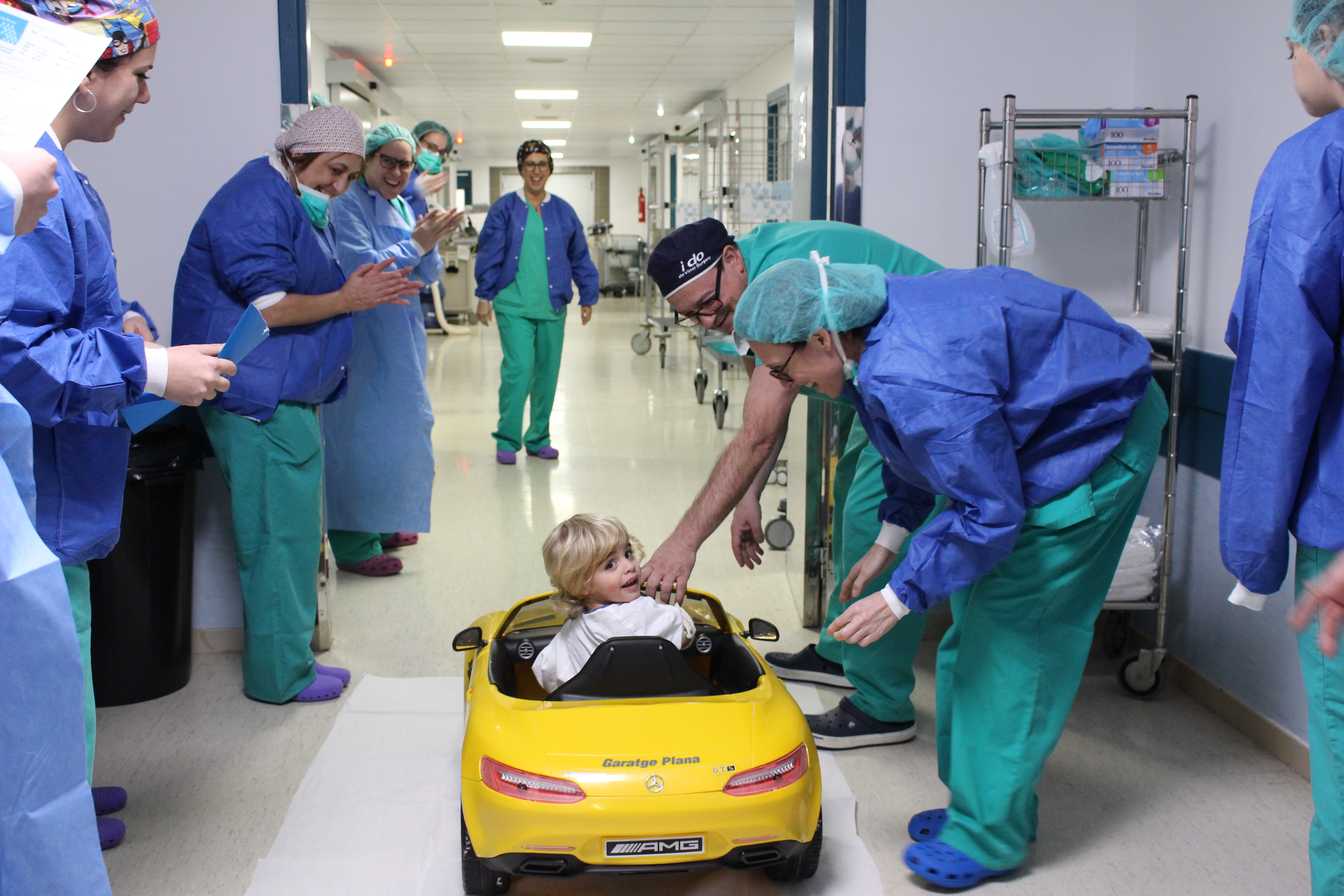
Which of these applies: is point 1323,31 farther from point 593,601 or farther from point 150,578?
point 150,578

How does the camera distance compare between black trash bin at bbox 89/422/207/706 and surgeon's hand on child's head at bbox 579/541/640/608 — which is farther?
black trash bin at bbox 89/422/207/706

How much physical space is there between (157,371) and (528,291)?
4150 millimetres

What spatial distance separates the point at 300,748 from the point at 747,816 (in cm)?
136

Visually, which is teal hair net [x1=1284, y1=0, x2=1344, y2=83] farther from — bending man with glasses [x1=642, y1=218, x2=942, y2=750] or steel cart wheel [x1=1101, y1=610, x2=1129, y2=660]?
steel cart wheel [x1=1101, y1=610, x2=1129, y2=660]

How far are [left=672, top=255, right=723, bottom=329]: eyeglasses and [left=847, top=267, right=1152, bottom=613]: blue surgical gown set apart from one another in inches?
18.0

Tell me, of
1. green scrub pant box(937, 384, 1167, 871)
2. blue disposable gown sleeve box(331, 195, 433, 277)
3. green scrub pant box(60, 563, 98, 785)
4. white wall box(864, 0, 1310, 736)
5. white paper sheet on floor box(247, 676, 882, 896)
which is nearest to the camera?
green scrub pant box(60, 563, 98, 785)

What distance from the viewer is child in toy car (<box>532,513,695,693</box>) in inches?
82.6

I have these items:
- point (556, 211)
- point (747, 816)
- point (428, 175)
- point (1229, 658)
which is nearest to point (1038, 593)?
point (747, 816)

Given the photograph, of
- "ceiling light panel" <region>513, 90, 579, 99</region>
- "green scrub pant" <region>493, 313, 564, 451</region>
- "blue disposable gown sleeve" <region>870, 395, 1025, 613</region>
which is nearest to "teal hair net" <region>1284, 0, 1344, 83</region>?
"blue disposable gown sleeve" <region>870, 395, 1025, 613</region>

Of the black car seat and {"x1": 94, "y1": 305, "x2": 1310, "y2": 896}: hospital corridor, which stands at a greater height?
the black car seat

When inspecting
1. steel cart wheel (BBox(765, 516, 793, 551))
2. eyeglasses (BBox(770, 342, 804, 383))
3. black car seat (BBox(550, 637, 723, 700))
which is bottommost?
steel cart wheel (BBox(765, 516, 793, 551))

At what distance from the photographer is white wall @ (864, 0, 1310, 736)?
2.77 meters

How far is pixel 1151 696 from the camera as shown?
2826 mm

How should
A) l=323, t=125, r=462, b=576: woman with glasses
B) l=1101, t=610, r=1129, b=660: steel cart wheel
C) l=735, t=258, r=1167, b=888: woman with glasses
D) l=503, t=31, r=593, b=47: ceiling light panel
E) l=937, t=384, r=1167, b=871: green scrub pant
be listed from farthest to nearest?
l=503, t=31, r=593, b=47: ceiling light panel
l=323, t=125, r=462, b=576: woman with glasses
l=1101, t=610, r=1129, b=660: steel cart wheel
l=937, t=384, r=1167, b=871: green scrub pant
l=735, t=258, r=1167, b=888: woman with glasses
